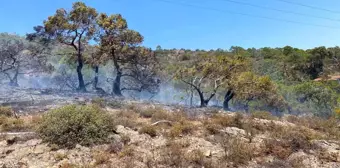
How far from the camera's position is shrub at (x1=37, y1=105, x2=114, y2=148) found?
9016mm

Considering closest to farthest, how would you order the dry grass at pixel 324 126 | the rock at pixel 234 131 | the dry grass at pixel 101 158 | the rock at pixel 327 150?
the dry grass at pixel 101 158 < the rock at pixel 327 150 < the rock at pixel 234 131 < the dry grass at pixel 324 126

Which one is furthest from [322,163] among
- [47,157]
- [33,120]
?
[33,120]

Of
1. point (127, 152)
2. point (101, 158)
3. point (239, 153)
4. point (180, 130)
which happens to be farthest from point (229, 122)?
point (101, 158)

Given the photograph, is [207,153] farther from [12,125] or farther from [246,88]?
[246,88]

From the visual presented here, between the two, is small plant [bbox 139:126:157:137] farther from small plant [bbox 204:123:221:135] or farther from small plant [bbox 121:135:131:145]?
small plant [bbox 204:123:221:135]

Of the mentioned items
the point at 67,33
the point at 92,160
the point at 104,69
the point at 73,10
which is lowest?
the point at 92,160

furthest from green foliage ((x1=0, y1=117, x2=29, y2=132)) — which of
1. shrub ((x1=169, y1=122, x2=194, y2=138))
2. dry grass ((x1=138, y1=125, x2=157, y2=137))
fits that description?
shrub ((x1=169, y1=122, x2=194, y2=138))

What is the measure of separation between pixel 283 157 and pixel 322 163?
105 centimetres

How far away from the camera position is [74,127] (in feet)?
→ 30.6

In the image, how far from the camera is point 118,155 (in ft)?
27.6

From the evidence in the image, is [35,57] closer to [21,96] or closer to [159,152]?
[21,96]

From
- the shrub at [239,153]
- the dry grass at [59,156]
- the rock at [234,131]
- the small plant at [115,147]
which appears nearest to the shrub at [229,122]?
the rock at [234,131]

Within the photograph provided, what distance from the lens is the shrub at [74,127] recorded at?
9.02 metres

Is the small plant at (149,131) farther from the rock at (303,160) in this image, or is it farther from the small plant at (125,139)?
the rock at (303,160)
